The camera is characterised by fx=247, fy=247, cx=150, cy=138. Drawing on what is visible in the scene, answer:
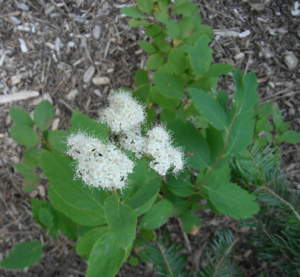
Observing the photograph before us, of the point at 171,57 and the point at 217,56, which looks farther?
the point at 217,56

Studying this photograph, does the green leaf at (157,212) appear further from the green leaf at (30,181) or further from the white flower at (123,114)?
the green leaf at (30,181)

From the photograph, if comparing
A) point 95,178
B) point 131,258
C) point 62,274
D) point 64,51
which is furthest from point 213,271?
point 64,51

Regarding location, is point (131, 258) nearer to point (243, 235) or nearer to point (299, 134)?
point (243, 235)

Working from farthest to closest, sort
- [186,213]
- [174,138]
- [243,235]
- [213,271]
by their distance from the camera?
[243,235] < [186,213] < [213,271] < [174,138]

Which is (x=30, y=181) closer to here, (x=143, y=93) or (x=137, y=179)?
(x=137, y=179)

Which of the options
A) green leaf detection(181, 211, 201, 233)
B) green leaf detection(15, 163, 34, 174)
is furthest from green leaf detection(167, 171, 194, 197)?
green leaf detection(15, 163, 34, 174)

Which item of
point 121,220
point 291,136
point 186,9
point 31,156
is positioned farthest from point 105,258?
point 291,136

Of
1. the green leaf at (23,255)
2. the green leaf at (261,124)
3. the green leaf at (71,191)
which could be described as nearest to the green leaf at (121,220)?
the green leaf at (71,191)
